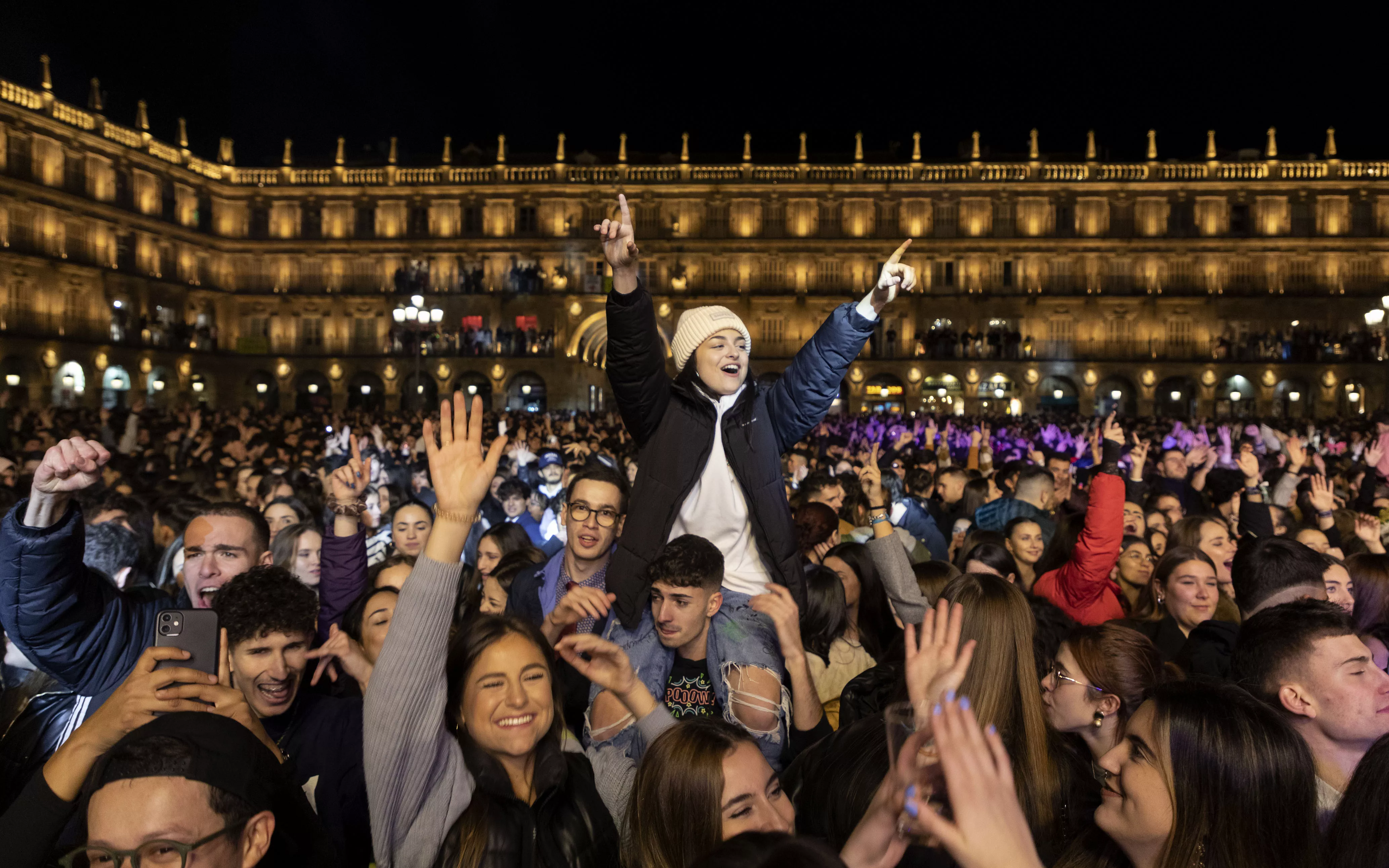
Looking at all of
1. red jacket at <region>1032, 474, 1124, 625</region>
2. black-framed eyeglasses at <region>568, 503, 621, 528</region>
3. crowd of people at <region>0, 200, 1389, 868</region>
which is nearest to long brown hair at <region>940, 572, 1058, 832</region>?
crowd of people at <region>0, 200, 1389, 868</region>

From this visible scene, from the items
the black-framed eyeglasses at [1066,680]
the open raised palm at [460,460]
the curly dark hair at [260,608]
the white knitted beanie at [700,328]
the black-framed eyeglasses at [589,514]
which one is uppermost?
the white knitted beanie at [700,328]

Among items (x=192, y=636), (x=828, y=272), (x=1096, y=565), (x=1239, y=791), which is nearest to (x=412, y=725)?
(x=192, y=636)

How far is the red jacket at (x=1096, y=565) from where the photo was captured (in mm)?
4770

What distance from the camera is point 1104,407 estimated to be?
139 feet

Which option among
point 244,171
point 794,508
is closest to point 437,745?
point 794,508

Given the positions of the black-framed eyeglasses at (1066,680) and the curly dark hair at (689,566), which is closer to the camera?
the black-framed eyeglasses at (1066,680)

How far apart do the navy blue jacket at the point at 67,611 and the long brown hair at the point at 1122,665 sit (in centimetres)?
314

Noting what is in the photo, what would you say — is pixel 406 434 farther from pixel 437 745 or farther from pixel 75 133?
pixel 75 133

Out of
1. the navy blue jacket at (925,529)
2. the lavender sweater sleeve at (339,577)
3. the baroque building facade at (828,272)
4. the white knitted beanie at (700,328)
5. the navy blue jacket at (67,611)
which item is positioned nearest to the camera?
the navy blue jacket at (67,611)

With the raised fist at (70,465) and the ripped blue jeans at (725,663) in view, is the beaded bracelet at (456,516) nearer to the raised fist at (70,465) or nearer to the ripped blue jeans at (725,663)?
the ripped blue jeans at (725,663)

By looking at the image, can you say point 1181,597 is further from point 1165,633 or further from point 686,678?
point 686,678

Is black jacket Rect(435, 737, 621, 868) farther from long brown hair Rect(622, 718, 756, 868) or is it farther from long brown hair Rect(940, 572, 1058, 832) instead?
long brown hair Rect(940, 572, 1058, 832)

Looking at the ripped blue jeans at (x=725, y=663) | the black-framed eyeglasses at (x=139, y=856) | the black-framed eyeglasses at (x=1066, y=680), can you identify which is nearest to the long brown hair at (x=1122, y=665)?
the black-framed eyeglasses at (x=1066, y=680)

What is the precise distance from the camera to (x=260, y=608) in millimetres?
3039
